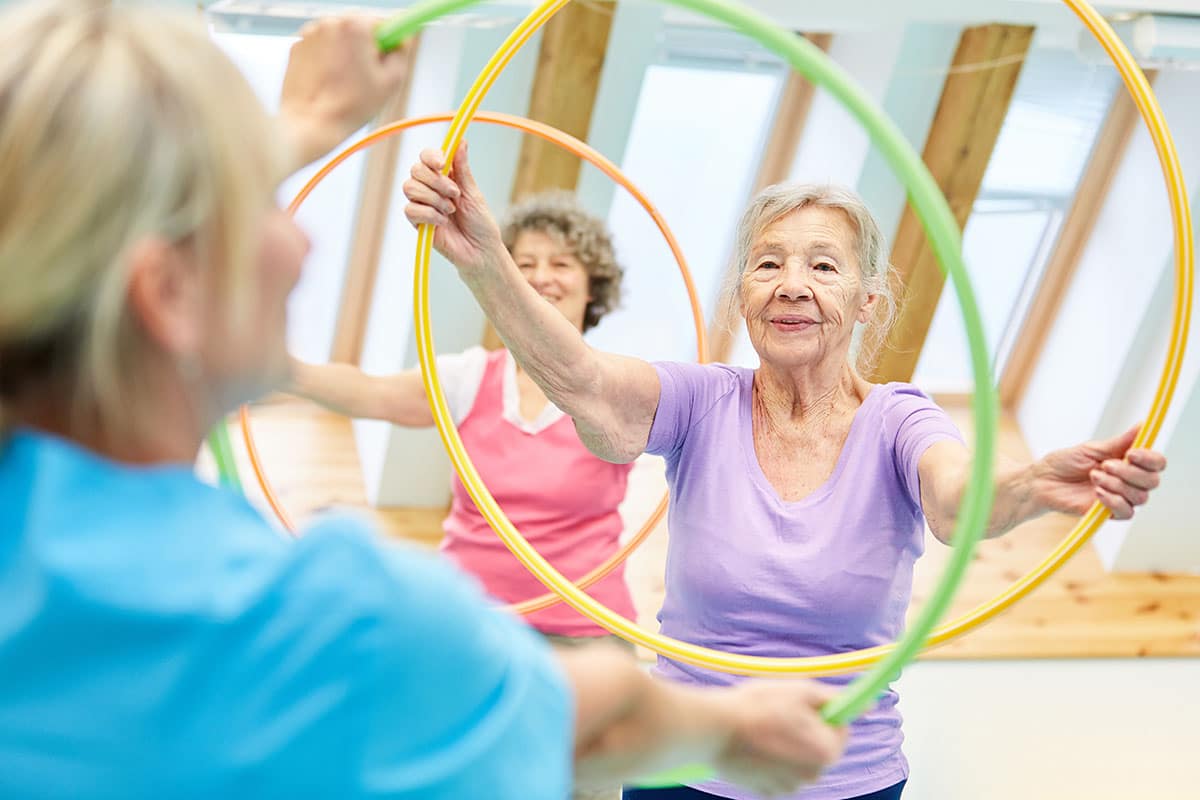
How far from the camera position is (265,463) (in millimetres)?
5023

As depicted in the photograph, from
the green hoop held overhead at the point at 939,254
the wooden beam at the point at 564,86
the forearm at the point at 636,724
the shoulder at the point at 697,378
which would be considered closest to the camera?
the forearm at the point at 636,724

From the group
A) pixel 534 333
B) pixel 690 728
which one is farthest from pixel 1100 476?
pixel 690 728

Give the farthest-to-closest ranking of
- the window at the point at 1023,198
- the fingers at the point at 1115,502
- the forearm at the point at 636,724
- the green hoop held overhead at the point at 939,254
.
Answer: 1. the window at the point at 1023,198
2. the fingers at the point at 1115,502
3. the green hoop held overhead at the point at 939,254
4. the forearm at the point at 636,724

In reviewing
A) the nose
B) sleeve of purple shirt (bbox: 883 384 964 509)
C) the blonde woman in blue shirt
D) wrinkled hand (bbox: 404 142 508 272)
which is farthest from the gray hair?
the blonde woman in blue shirt

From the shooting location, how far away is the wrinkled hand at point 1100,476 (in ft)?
6.34

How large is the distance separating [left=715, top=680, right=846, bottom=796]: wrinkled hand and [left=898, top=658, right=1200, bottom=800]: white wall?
2.74m

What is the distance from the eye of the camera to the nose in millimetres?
2238

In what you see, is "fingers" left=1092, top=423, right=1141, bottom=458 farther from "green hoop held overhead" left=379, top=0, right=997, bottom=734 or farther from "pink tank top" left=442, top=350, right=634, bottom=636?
"pink tank top" left=442, top=350, right=634, bottom=636

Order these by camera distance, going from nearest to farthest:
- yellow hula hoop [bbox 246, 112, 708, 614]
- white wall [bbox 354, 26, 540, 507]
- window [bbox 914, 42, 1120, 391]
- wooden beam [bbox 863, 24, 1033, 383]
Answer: yellow hula hoop [bbox 246, 112, 708, 614]
white wall [bbox 354, 26, 540, 507]
wooden beam [bbox 863, 24, 1033, 383]
window [bbox 914, 42, 1120, 391]

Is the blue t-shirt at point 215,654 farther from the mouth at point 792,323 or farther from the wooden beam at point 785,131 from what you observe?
the wooden beam at point 785,131

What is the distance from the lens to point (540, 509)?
124 inches

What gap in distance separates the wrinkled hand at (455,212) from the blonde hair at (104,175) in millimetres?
1150

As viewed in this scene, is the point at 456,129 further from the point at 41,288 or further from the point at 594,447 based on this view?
the point at 41,288

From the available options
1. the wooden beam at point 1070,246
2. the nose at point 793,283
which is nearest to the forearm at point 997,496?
the nose at point 793,283
